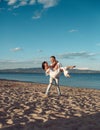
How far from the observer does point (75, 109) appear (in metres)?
10.0

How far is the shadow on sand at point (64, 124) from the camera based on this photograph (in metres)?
7.04

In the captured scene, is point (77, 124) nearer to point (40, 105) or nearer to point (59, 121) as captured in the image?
point (59, 121)

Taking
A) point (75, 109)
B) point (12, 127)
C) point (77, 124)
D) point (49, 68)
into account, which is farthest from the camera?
point (49, 68)

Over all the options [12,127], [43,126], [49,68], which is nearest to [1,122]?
[12,127]

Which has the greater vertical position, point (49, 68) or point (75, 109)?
point (49, 68)

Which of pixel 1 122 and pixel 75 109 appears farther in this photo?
pixel 75 109

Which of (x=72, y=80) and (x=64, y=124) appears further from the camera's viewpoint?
(x=72, y=80)

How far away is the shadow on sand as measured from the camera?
23.1ft

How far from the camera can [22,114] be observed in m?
8.67

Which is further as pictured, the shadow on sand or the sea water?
the sea water

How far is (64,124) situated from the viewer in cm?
746

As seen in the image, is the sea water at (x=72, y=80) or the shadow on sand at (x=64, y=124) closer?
the shadow on sand at (x=64, y=124)

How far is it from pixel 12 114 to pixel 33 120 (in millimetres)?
1031

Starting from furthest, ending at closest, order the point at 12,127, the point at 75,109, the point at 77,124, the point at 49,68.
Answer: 1. the point at 49,68
2. the point at 75,109
3. the point at 77,124
4. the point at 12,127
